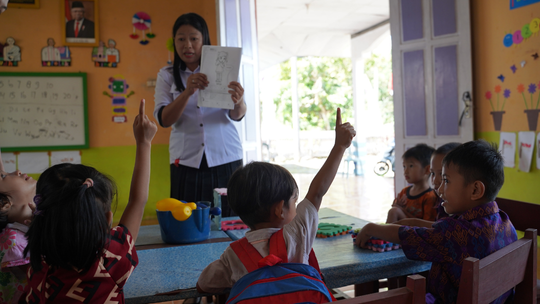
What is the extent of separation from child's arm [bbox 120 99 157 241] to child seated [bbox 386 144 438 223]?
3.43 ft

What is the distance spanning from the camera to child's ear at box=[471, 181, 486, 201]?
1195 millimetres

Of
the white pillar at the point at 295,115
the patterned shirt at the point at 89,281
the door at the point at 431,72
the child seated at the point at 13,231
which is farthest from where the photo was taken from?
the white pillar at the point at 295,115

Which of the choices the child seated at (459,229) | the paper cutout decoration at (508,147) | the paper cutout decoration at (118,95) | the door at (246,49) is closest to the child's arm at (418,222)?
the child seated at (459,229)

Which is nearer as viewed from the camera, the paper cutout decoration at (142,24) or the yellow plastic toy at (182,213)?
the yellow plastic toy at (182,213)

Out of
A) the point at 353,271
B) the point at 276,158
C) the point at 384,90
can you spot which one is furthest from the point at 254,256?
the point at 384,90

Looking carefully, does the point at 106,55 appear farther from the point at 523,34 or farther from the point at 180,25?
the point at 523,34

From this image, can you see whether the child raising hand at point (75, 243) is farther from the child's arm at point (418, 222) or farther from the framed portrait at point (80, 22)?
the framed portrait at point (80, 22)

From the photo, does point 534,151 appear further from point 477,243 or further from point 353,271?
point 353,271

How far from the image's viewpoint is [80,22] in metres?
3.97

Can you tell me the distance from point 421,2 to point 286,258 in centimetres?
362

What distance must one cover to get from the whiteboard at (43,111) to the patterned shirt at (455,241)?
3.62 metres

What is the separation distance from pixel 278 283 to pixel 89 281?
41cm

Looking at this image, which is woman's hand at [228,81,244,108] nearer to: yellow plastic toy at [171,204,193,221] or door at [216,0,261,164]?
yellow plastic toy at [171,204,193,221]

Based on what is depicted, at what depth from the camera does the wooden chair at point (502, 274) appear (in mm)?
783
